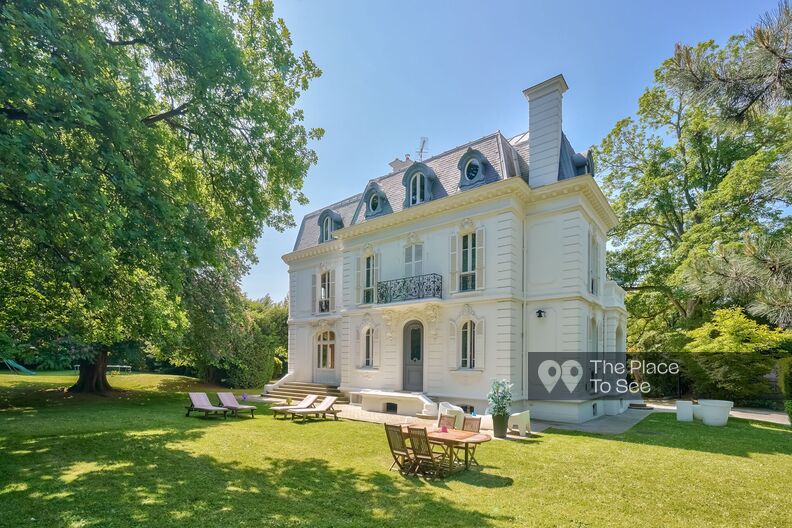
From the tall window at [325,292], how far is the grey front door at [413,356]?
237 inches

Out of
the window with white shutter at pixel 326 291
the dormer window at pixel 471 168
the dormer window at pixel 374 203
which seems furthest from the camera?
the window with white shutter at pixel 326 291

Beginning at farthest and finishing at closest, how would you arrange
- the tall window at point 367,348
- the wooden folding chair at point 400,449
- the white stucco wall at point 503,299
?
the tall window at point 367,348 < the white stucco wall at point 503,299 < the wooden folding chair at point 400,449

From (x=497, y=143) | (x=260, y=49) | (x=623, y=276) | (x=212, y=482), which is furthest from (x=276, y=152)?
(x=623, y=276)

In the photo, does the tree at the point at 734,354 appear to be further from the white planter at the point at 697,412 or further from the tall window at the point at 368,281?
the tall window at the point at 368,281

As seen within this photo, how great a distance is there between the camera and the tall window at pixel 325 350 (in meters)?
20.7

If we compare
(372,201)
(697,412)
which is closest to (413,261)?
(372,201)

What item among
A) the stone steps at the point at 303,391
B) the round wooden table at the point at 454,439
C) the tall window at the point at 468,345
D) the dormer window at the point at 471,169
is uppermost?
the dormer window at the point at 471,169

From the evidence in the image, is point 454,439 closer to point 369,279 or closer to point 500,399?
point 500,399

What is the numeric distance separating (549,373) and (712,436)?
431cm

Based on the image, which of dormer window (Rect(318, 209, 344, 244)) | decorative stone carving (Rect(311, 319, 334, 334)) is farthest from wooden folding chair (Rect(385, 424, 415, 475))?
dormer window (Rect(318, 209, 344, 244))

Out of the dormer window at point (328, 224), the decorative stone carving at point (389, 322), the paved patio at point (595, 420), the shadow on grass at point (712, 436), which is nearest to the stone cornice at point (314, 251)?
the dormer window at point (328, 224)

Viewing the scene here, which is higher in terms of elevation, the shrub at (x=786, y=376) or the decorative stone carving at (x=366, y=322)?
the decorative stone carving at (x=366, y=322)

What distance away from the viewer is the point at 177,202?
8.16 meters

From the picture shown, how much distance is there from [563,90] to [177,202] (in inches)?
495
